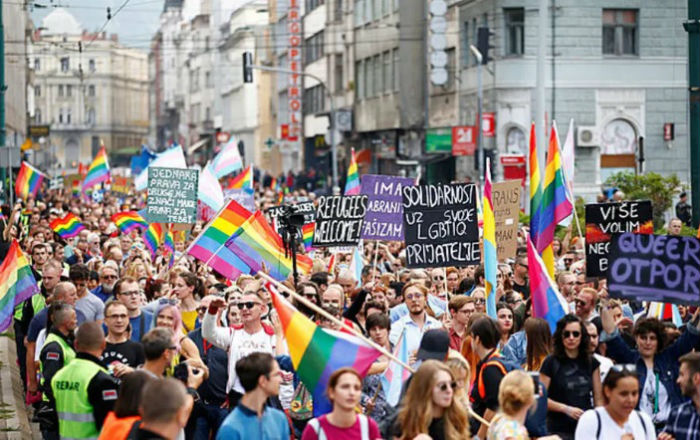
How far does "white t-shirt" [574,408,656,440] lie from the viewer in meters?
8.28

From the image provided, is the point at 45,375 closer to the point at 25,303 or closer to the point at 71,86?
the point at 25,303

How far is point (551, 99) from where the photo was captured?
42.7m

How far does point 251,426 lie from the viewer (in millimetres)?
7852

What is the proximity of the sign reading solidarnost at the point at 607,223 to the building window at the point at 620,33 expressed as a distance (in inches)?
1165

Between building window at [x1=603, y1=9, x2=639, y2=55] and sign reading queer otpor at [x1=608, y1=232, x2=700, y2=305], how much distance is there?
33.6m

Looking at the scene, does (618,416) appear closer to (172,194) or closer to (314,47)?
(172,194)

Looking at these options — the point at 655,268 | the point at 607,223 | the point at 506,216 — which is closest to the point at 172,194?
the point at 506,216

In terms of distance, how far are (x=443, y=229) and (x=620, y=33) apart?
30.2 meters

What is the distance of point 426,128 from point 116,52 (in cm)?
15087

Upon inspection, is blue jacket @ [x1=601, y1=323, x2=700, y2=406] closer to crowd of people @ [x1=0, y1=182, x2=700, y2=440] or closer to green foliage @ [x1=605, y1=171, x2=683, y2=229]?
crowd of people @ [x1=0, y1=182, x2=700, y2=440]

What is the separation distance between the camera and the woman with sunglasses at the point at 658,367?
991cm

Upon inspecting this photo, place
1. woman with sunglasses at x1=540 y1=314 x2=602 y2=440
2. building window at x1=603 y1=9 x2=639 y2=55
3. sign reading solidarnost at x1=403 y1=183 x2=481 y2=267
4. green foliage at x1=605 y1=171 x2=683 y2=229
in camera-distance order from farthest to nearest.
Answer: building window at x1=603 y1=9 x2=639 y2=55 < green foliage at x1=605 y1=171 x2=683 y2=229 < sign reading solidarnost at x1=403 y1=183 x2=481 y2=267 < woman with sunglasses at x1=540 y1=314 x2=602 y2=440

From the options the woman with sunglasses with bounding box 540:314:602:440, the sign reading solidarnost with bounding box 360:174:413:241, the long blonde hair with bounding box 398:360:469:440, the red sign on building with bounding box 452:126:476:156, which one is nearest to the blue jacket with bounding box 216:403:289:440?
the long blonde hair with bounding box 398:360:469:440

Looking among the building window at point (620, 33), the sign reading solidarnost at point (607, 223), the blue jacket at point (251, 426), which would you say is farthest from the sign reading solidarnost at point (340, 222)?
the building window at point (620, 33)
